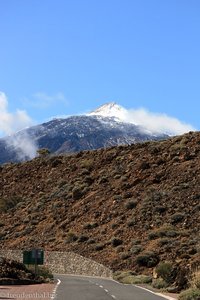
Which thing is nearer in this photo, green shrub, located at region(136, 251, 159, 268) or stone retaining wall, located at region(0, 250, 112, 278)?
green shrub, located at region(136, 251, 159, 268)

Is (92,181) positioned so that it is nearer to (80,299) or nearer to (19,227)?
(19,227)

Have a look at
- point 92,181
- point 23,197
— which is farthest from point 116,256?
point 23,197

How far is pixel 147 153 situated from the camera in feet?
267

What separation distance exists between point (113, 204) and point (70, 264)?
41.3 ft

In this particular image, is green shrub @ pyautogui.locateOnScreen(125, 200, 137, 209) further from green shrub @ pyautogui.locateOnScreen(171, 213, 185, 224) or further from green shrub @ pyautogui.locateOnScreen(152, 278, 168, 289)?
green shrub @ pyautogui.locateOnScreen(152, 278, 168, 289)

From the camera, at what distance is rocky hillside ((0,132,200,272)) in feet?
180

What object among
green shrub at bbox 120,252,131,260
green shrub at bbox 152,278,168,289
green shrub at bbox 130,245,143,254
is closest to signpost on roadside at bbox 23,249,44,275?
green shrub at bbox 120,252,131,260

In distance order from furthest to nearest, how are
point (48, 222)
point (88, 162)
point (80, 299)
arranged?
point (88, 162)
point (48, 222)
point (80, 299)

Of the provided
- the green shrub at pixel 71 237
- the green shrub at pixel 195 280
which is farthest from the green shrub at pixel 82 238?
the green shrub at pixel 195 280

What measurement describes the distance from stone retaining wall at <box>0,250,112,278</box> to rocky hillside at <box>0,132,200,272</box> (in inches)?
41.7

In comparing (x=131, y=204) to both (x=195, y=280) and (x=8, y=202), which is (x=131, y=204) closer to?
(x=8, y=202)

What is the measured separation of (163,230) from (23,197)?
31.7 meters

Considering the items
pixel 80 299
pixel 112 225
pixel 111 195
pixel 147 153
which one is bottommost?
pixel 80 299

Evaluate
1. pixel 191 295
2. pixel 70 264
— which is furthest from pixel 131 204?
pixel 191 295
